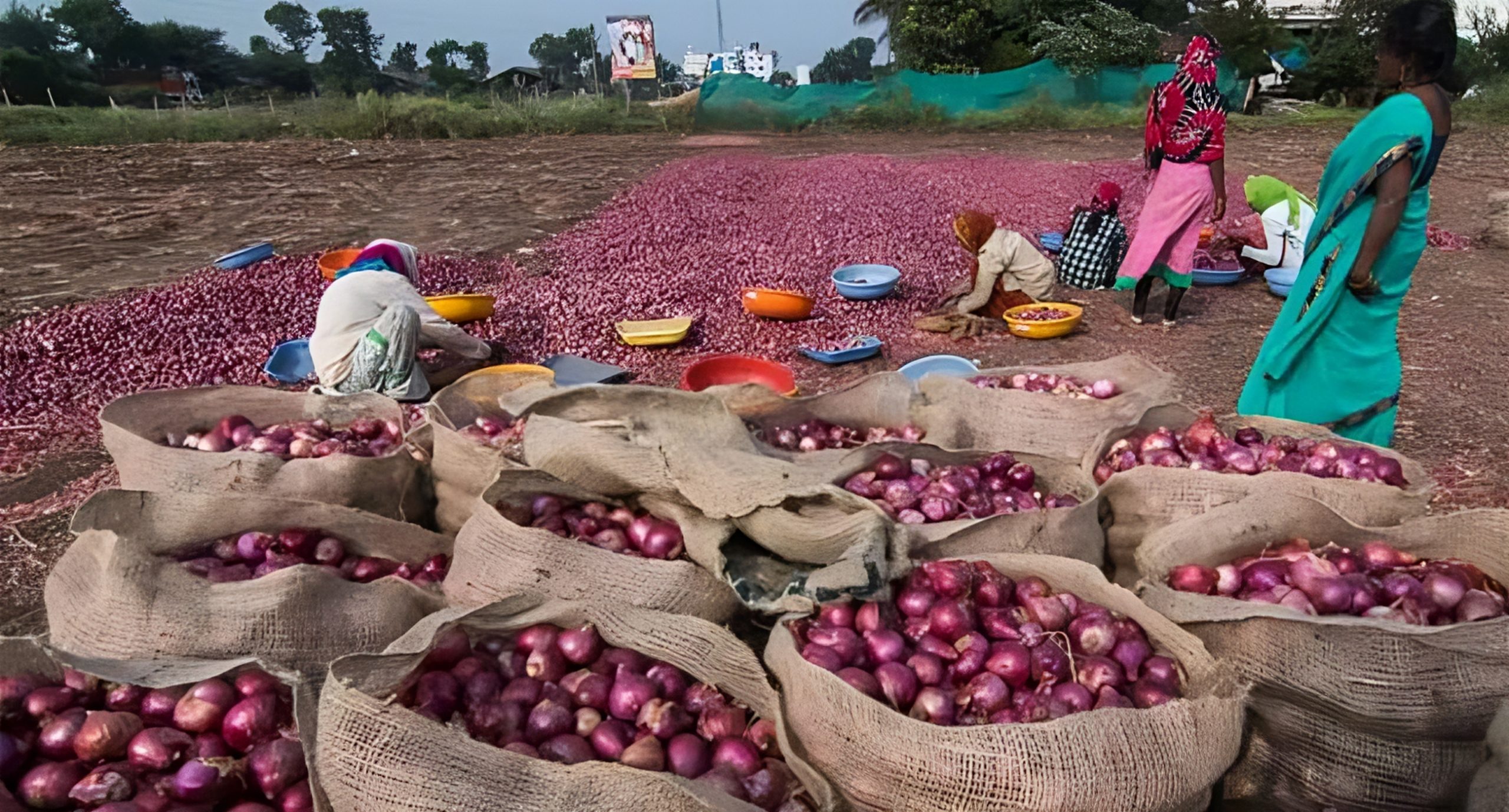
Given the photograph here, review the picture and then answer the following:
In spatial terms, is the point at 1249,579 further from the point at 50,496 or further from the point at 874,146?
the point at 874,146

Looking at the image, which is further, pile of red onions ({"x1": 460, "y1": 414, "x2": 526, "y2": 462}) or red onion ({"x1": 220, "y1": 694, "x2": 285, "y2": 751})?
pile of red onions ({"x1": 460, "y1": 414, "x2": 526, "y2": 462})

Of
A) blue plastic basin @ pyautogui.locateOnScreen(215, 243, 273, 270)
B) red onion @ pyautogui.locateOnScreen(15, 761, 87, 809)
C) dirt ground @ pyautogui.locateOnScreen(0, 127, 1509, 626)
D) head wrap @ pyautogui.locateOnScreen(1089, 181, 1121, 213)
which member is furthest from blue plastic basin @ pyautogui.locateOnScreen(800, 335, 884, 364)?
blue plastic basin @ pyautogui.locateOnScreen(215, 243, 273, 270)

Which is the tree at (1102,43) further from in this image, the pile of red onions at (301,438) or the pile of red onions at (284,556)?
the pile of red onions at (284,556)

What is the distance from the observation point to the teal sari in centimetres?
316

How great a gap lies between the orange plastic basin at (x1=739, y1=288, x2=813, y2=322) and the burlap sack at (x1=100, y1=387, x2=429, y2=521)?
12.0 feet

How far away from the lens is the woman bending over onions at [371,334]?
15.4 ft

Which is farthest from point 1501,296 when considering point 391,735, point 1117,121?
point 1117,121

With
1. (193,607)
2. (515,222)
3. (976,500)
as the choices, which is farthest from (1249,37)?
(193,607)

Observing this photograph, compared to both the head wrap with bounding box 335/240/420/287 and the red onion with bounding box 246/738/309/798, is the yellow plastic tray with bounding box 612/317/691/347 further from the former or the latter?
the red onion with bounding box 246/738/309/798

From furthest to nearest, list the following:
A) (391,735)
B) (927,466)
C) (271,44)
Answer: (271,44)
(927,466)
(391,735)

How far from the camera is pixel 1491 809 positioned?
61.2 inches

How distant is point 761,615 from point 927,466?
76 centimetres

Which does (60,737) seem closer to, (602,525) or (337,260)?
(602,525)

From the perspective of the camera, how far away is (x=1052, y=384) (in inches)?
130
